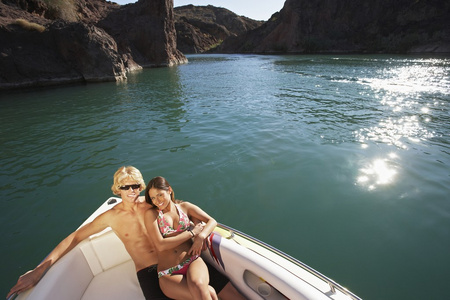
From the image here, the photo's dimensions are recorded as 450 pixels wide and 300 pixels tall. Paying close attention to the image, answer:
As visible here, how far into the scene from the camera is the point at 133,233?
260 cm

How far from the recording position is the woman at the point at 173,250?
2.35 meters

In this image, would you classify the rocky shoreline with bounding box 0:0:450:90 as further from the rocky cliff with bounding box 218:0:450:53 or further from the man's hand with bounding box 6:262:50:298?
the man's hand with bounding box 6:262:50:298

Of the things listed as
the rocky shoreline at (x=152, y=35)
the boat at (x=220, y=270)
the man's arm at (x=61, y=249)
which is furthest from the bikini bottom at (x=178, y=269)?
the rocky shoreline at (x=152, y=35)

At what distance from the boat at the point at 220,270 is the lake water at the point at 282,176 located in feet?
4.82

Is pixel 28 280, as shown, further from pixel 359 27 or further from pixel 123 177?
pixel 359 27

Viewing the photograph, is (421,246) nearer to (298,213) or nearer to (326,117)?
(298,213)

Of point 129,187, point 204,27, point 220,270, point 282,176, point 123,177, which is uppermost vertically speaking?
point 204,27

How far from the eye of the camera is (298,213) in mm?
4719

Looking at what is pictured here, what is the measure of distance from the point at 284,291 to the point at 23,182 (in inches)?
267

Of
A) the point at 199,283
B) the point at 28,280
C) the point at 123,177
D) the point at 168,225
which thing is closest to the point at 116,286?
the point at 28,280

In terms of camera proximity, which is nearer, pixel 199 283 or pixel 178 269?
pixel 199 283

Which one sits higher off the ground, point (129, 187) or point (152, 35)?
point (152, 35)

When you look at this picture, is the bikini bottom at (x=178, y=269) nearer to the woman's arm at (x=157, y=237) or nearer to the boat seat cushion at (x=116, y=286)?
the woman's arm at (x=157, y=237)

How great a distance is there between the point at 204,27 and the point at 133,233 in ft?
446
